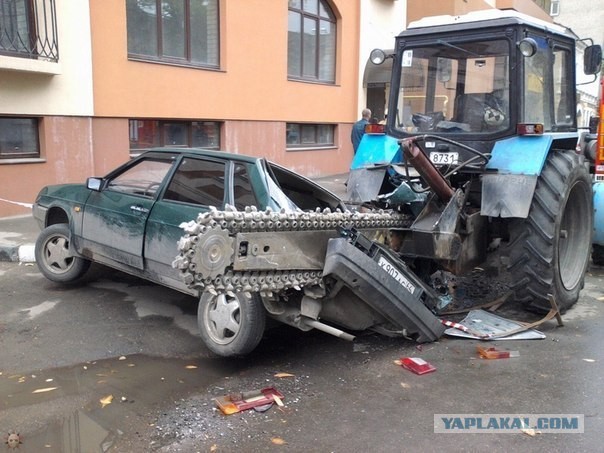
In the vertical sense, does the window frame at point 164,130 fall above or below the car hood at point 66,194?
above

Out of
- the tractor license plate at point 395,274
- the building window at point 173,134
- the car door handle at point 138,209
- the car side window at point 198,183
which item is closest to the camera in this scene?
the tractor license plate at point 395,274

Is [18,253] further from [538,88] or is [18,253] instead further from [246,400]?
[538,88]

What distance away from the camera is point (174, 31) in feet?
37.4

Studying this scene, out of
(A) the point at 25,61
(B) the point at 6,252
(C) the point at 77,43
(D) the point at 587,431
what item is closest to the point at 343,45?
(C) the point at 77,43

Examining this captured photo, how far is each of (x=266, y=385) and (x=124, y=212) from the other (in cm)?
224

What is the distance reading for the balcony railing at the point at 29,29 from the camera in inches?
345

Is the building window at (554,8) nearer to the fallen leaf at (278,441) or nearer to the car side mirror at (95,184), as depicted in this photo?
the car side mirror at (95,184)

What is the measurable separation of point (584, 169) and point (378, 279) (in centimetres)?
276

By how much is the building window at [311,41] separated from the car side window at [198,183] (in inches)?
394

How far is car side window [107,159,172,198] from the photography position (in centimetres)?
524

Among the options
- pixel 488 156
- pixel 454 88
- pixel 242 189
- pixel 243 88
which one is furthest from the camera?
pixel 243 88

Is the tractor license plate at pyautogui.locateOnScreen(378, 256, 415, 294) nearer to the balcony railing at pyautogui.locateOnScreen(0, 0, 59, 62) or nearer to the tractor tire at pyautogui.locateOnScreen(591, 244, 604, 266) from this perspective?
the tractor tire at pyautogui.locateOnScreen(591, 244, 604, 266)

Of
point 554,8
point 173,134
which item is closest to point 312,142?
point 173,134

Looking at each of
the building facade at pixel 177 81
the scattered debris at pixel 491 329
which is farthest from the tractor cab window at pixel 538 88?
the building facade at pixel 177 81
